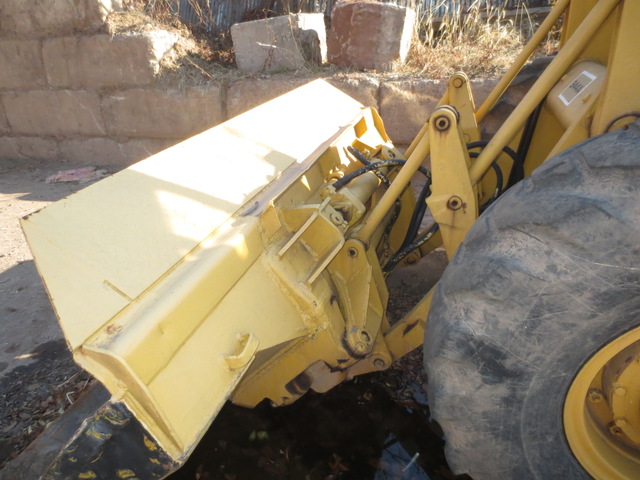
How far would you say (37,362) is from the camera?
260 centimetres

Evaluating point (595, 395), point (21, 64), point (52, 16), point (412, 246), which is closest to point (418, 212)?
point (412, 246)

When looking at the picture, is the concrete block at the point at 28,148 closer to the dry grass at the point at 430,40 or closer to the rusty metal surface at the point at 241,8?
the dry grass at the point at 430,40

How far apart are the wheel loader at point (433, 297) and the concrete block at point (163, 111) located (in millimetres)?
3647

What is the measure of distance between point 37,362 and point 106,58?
4075 millimetres

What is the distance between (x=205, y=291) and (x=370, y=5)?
13.7 ft

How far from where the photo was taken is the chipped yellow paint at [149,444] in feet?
3.76

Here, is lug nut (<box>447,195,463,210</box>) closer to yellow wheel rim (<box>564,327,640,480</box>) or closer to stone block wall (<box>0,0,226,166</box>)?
yellow wheel rim (<box>564,327,640,480</box>)

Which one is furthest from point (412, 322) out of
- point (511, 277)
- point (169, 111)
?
point (169, 111)

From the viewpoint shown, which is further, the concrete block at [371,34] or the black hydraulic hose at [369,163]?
the concrete block at [371,34]

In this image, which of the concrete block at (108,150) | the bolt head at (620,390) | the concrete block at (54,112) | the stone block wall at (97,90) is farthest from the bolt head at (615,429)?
the concrete block at (54,112)

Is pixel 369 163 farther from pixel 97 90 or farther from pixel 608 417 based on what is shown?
pixel 97 90

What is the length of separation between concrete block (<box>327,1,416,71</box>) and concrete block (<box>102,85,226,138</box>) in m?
1.43

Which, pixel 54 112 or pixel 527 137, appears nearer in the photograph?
pixel 527 137

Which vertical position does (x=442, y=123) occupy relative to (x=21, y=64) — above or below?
above
